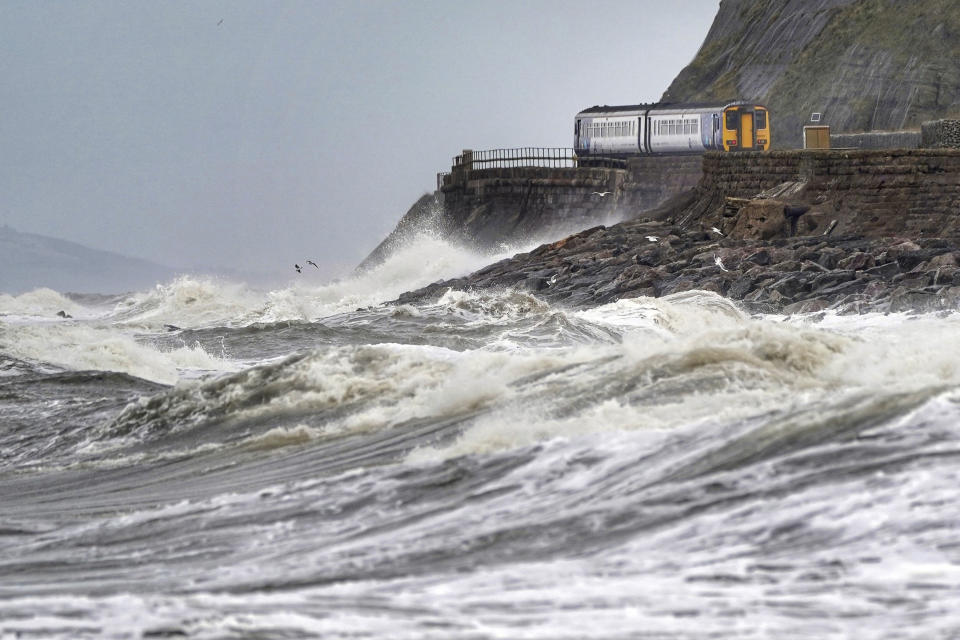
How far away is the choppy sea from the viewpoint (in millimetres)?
6688

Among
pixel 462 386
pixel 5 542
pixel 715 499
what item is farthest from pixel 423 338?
pixel 715 499

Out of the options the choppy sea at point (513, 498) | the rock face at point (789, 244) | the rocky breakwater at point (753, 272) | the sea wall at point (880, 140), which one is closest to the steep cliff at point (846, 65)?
Answer: the sea wall at point (880, 140)

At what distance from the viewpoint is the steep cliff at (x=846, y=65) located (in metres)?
48.1

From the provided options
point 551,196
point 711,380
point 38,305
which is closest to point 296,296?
point 38,305

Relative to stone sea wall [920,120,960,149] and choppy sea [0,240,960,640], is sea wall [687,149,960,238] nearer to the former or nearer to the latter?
stone sea wall [920,120,960,149]

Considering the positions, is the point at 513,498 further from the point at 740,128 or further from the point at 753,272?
the point at 740,128

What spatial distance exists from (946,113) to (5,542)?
41946mm

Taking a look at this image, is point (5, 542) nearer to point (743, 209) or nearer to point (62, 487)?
point (62, 487)

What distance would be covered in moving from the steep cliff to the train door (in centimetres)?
546

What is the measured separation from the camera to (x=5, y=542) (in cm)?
902

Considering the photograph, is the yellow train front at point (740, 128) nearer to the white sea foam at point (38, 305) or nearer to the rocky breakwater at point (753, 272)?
the rocky breakwater at point (753, 272)

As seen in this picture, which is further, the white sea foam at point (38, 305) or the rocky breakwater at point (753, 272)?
the white sea foam at point (38, 305)

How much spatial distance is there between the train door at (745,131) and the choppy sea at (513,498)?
3228 cm

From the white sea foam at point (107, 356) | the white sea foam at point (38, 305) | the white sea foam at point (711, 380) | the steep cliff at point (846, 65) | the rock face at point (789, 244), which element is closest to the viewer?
the white sea foam at point (711, 380)
